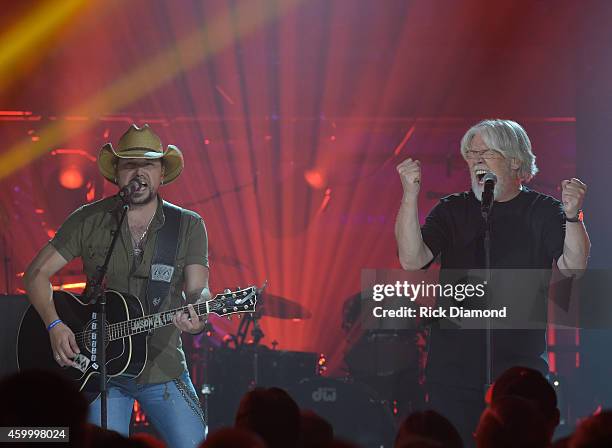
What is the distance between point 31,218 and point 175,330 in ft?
14.9

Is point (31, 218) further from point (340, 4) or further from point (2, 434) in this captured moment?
point (2, 434)

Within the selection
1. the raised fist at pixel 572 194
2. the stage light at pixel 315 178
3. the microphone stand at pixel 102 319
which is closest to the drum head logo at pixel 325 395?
the stage light at pixel 315 178

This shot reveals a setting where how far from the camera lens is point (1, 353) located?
547cm

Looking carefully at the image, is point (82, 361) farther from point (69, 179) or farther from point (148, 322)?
point (69, 179)

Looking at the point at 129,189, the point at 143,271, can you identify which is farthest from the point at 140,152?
the point at 143,271

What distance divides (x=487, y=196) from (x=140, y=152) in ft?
6.45

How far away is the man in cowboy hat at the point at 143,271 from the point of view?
5000mm

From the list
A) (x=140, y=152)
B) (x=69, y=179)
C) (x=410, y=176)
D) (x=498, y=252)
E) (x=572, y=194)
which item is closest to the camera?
(x=572, y=194)

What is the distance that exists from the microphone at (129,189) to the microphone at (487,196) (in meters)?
1.85

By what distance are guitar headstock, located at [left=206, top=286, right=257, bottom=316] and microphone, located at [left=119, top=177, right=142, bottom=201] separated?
Answer: 0.71 meters

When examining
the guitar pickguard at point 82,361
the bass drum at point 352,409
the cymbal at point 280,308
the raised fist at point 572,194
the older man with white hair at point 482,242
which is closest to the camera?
the raised fist at point 572,194

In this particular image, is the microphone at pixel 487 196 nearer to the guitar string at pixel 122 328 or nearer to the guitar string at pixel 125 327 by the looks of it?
the guitar string at pixel 122 328

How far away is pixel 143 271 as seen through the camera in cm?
520

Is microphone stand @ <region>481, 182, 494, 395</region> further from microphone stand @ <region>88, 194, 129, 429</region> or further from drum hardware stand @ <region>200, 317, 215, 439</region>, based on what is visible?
drum hardware stand @ <region>200, 317, 215, 439</region>
